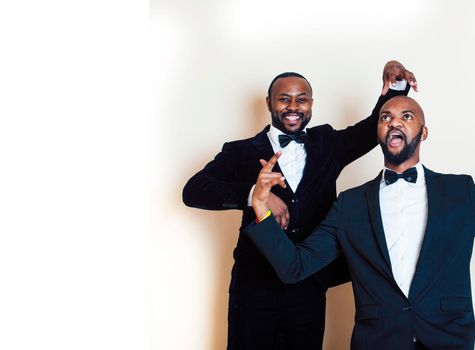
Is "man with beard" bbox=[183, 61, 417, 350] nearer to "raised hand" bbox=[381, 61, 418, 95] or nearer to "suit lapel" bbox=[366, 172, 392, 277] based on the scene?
"raised hand" bbox=[381, 61, 418, 95]

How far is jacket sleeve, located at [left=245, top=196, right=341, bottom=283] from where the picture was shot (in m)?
2.38

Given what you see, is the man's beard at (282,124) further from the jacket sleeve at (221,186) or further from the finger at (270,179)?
the finger at (270,179)

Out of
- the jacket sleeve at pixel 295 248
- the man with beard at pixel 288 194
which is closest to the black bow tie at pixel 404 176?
the jacket sleeve at pixel 295 248

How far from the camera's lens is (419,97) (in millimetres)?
3844

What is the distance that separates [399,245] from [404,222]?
0.10m

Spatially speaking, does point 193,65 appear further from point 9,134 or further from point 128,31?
point 9,134

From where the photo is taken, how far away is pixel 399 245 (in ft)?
7.88

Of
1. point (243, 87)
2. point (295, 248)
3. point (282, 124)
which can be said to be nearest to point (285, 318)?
→ point (295, 248)

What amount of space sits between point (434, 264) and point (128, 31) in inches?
57.9

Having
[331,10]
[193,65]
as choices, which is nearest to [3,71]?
[193,65]

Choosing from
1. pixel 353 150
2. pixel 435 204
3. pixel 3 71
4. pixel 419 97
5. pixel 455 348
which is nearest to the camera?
pixel 3 71

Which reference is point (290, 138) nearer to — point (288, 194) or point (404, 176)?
point (288, 194)

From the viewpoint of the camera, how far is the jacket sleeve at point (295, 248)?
7.82 ft

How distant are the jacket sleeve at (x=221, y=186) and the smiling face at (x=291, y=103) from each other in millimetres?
312
